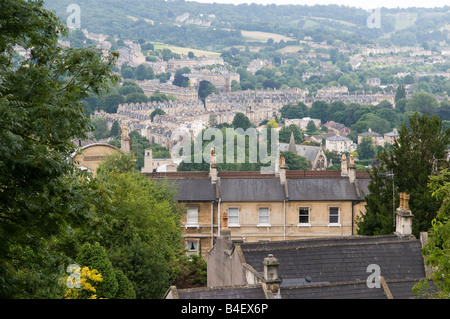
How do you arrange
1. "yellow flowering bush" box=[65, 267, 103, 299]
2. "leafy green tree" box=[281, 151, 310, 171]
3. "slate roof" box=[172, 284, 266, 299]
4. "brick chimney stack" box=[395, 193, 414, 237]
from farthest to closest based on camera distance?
"leafy green tree" box=[281, 151, 310, 171] → "brick chimney stack" box=[395, 193, 414, 237] → "yellow flowering bush" box=[65, 267, 103, 299] → "slate roof" box=[172, 284, 266, 299]

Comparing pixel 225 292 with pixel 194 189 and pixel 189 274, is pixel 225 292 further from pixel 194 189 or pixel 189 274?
pixel 194 189

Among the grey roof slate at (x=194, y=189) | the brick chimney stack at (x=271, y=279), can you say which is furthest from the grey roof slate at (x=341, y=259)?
the grey roof slate at (x=194, y=189)

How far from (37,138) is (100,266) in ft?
41.0

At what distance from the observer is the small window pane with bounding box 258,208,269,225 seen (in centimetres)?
4997

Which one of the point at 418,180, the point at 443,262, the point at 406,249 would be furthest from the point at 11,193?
the point at 418,180

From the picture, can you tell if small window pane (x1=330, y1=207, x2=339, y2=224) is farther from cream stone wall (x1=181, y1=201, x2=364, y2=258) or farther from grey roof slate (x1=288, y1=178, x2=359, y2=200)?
grey roof slate (x1=288, y1=178, x2=359, y2=200)

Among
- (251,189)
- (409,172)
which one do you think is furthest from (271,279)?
(251,189)

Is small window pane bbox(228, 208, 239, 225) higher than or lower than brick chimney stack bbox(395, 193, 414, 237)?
higher

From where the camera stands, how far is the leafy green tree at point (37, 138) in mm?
14344

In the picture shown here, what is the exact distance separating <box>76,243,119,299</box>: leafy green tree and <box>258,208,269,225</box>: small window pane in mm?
22611

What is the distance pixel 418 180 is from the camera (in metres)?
37.2

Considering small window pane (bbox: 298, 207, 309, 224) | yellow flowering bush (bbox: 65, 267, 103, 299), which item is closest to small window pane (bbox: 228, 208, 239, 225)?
small window pane (bbox: 298, 207, 309, 224)
